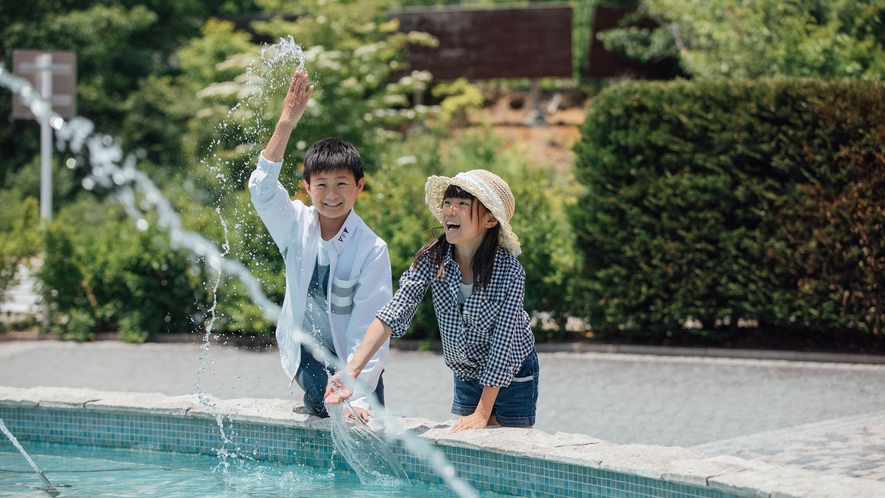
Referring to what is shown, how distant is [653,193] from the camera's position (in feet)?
31.1

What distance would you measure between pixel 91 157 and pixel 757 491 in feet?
74.4

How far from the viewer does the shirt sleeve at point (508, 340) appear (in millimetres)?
4125

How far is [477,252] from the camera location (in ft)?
14.0

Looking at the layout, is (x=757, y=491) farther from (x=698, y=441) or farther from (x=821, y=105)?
(x=821, y=105)

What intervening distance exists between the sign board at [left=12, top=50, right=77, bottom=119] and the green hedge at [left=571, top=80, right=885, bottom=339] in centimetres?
636

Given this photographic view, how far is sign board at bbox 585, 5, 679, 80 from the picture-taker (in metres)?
22.4

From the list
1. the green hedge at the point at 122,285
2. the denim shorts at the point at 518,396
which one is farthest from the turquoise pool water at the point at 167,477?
the green hedge at the point at 122,285

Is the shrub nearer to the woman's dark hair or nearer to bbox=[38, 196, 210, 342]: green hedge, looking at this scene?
bbox=[38, 196, 210, 342]: green hedge

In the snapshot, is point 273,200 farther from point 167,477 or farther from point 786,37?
point 786,37

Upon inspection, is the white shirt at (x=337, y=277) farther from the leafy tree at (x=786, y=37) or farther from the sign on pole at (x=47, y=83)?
the sign on pole at (x=47, y=83)

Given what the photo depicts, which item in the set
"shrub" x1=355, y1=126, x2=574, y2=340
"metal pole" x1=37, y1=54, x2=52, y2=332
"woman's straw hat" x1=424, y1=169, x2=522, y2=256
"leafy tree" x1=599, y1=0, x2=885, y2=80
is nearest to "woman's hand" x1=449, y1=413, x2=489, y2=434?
"woman's straw hat" x1=424, y1=169, x2=522, y2=256

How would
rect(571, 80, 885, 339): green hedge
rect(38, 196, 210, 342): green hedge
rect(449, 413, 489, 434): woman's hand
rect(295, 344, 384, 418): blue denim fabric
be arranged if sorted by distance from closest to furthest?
rect(449, 413, 489, 434): woman's hand, rect(295, 344, 384, 418): blue denim fabric, rect(571, 80, 885, 339): green hedge, rect(38, 196, 210, 342): green hedge

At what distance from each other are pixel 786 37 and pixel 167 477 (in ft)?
32.3

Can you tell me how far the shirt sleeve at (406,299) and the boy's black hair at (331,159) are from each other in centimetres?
56
